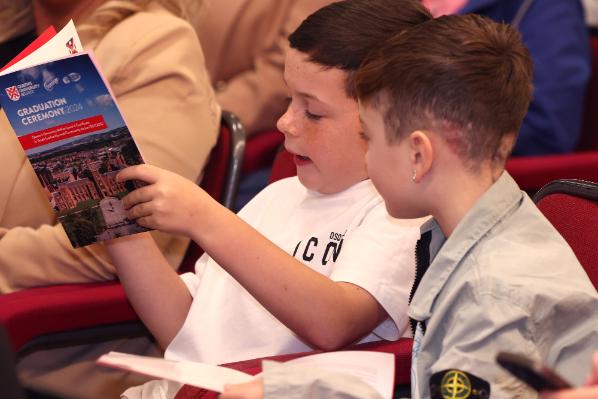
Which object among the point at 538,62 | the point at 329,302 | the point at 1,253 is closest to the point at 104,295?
the point at 1,253

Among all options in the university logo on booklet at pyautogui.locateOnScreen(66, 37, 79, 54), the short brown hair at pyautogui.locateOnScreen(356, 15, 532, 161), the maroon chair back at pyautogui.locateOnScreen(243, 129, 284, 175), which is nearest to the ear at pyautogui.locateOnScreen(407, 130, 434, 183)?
the short brown hair at pyautogui.locateOnScreen(356, 15, 532, 161)

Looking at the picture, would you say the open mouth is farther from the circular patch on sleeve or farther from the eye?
the circular patch on sleeve

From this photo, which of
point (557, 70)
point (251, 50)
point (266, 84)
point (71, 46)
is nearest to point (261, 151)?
point (266, 84)

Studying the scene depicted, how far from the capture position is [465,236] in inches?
54.5

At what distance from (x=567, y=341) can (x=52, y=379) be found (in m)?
0.97

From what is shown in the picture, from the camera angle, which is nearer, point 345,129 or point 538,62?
point 345,129

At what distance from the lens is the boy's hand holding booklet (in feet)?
4.34

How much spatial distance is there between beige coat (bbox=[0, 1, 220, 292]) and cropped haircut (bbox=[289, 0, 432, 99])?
49cm

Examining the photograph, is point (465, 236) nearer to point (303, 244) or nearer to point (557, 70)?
point (303, 244)

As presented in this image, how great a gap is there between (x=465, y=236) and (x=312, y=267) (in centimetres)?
40

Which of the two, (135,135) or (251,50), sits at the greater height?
(135,135)

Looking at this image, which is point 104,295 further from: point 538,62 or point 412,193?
point 538,62

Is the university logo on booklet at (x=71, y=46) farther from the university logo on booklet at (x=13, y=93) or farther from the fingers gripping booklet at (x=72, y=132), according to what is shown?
the university logo on booklet at (x=13, y=93)

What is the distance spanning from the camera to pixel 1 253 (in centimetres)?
204
